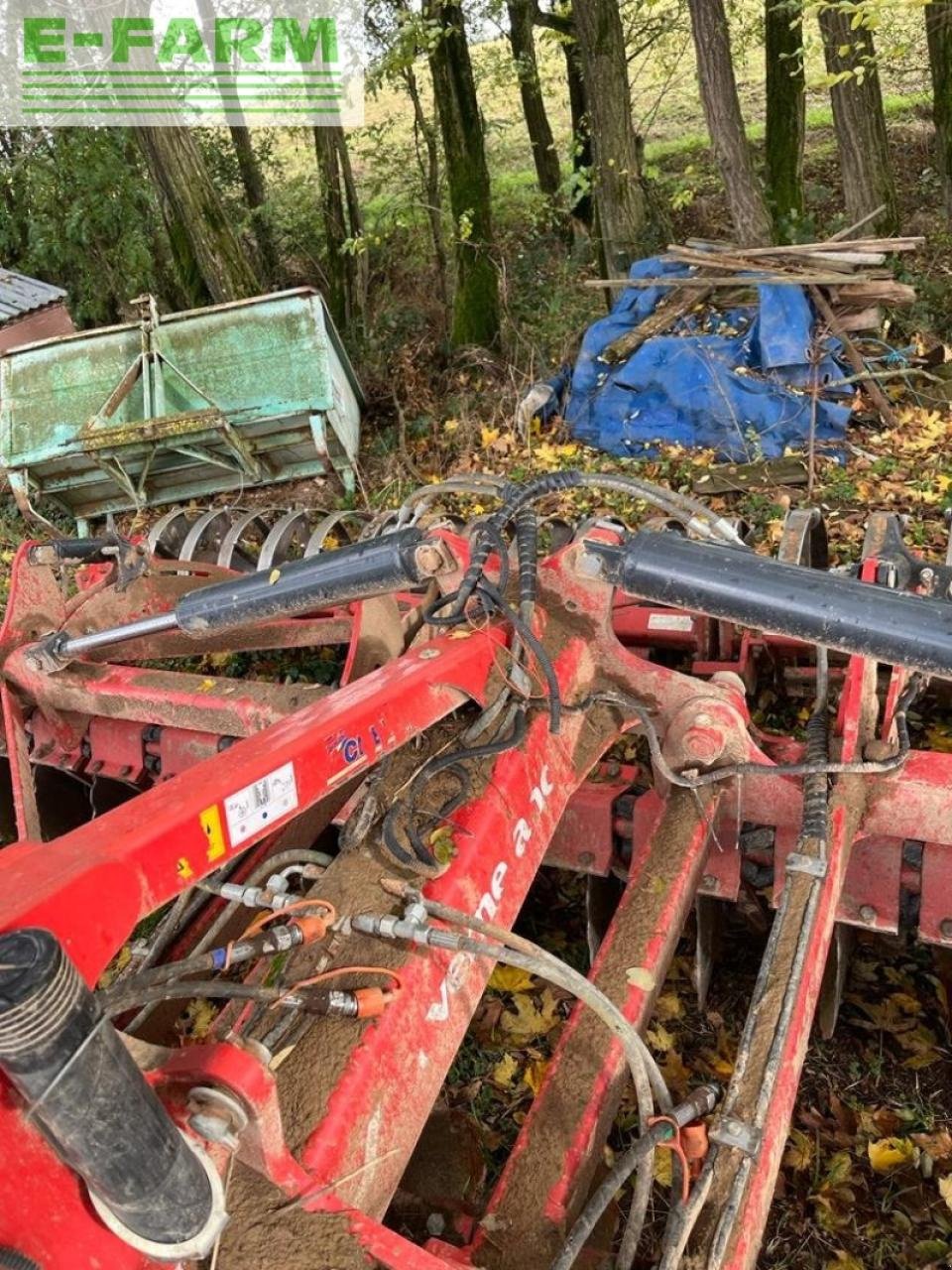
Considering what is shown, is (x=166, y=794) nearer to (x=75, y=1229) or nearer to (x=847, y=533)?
(x=75, y=1229)

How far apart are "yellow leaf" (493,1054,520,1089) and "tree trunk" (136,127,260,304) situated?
8.37 m

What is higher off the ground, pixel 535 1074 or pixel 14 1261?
pixel 14 1261

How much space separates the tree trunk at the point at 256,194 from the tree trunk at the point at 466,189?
371cm

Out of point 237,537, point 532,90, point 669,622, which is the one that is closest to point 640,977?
point 669,622

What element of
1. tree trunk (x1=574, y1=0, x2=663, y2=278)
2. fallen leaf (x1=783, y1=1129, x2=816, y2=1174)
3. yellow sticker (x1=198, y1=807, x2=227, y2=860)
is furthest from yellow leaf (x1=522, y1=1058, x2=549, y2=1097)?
tree trunk (x1=574, y1=0, x2=663, y2=278)

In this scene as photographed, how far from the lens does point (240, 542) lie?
532 cm

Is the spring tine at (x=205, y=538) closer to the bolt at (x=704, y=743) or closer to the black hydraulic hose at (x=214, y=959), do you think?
the bolt at (x=704, y=743)

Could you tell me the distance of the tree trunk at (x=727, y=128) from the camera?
8.83m

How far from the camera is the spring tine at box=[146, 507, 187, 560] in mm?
5274

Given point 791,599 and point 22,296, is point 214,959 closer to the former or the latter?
point 791,599

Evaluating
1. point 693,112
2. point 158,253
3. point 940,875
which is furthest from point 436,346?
point 693,112

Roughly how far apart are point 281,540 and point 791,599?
3.19m

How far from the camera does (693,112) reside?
60.1 feet

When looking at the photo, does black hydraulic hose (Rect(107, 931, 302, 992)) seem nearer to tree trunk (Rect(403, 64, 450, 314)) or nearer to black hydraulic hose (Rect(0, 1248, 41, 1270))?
black hydraulic hose (Rect(0, 1248, 41, 1270))
